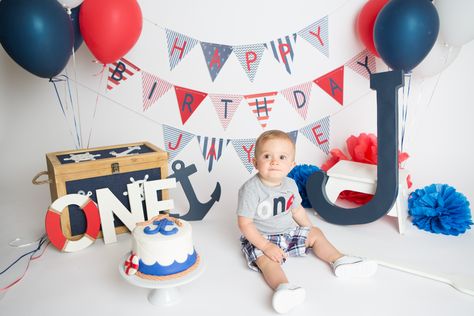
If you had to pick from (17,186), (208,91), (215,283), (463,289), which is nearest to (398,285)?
(463,289)

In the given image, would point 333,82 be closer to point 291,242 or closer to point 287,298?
point 291,242

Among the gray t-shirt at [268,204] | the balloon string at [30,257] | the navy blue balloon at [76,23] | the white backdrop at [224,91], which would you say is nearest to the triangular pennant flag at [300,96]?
the white backdrop at [224,91]

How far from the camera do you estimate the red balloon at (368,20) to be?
→ 6.75 feet

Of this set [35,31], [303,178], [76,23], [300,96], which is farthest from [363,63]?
[35,31]

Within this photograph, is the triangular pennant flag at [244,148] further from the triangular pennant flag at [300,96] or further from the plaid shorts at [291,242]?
the plaid shorts at [291,242]

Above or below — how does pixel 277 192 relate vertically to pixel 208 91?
below

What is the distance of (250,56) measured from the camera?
2.24 meters

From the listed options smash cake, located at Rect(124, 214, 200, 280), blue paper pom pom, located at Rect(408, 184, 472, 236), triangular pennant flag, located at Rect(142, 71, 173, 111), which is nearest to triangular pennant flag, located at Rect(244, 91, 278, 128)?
triangular pennant flag, located at Rect(142, 71, 173, 111)

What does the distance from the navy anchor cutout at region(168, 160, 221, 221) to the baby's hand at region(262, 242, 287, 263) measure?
1.55 feet

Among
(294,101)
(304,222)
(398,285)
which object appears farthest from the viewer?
(294,101)

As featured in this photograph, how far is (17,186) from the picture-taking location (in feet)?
7.53

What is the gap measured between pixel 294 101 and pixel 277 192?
0.90 metres

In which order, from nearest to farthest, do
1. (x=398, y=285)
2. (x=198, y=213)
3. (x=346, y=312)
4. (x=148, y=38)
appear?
(x=346, y=312)
(x=398, y=285)
(x=198, y=213)
(x=148, y=38)

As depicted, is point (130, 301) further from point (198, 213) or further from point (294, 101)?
point (294, 101)
